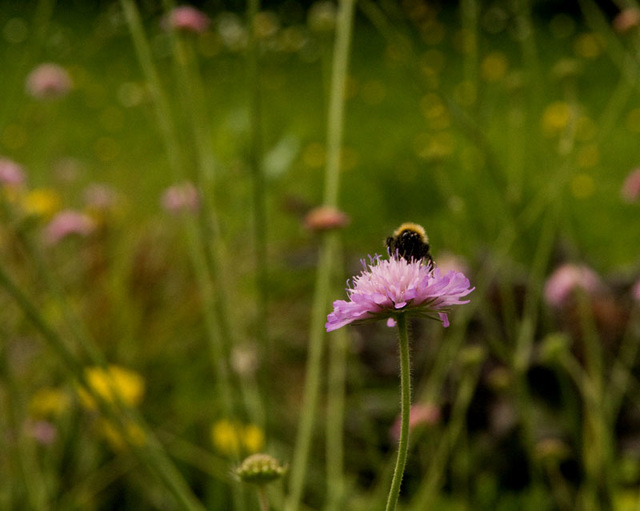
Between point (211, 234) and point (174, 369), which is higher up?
point (174, 369)

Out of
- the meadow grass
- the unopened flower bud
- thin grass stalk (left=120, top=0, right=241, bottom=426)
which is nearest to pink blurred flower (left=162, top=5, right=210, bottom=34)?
the meadow grass

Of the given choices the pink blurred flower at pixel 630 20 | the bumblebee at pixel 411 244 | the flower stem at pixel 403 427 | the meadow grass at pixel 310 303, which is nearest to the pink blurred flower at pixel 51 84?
the meadow grass at pixel 310 303

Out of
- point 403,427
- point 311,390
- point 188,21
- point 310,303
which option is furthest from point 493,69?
point 403,427

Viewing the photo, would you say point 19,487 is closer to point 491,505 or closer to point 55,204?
point 491,505

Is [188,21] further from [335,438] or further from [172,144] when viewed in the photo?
[335,438]

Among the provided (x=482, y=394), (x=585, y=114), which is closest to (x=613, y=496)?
(x=482, y=394)

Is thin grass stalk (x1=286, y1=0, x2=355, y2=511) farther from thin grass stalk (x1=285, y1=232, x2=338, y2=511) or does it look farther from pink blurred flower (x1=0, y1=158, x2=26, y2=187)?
pink blurred flower (x1=0, y1=158, x2=26, y2=187)

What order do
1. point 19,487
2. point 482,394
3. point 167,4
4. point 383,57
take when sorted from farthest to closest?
point 383,57 < point 482,394 < point 19,487 < point 167,4
